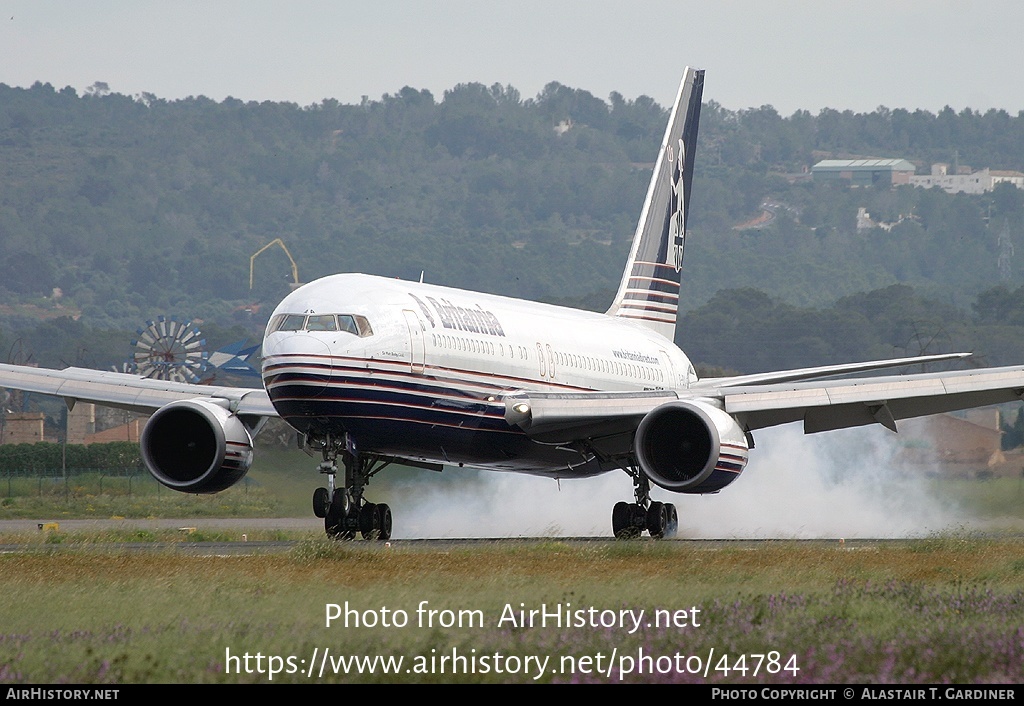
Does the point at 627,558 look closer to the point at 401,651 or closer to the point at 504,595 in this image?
the point at 504,595

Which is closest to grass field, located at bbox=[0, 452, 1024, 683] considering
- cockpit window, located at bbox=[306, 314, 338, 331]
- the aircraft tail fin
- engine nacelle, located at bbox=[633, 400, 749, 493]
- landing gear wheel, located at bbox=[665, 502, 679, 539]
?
engine nacelle, located at bbox=[633, 400, 749, 493]

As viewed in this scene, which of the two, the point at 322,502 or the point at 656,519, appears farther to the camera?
the point at 656,519

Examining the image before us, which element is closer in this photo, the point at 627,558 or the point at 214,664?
the point at 214,664

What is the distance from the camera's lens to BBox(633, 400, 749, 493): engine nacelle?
26156 mm

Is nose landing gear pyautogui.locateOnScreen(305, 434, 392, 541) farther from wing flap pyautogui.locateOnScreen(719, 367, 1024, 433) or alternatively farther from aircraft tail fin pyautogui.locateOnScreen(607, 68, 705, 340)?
aircraft tail fin pyautogui.locateOnScreen(607, 68, 705, 340)

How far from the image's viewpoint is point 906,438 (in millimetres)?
48938

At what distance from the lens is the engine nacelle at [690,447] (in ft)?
85.8

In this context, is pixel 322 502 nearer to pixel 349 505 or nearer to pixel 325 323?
pixel 349 505

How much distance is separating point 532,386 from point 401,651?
15513 mm

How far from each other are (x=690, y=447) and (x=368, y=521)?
211 inches

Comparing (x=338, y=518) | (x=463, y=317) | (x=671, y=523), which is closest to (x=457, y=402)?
(x=463, y=317)

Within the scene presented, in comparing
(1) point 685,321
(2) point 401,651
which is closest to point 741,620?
(2) point 401,651

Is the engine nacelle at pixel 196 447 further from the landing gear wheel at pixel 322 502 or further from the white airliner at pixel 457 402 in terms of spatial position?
the landing gear wheel at pixel 322 502

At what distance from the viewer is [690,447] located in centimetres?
2709
